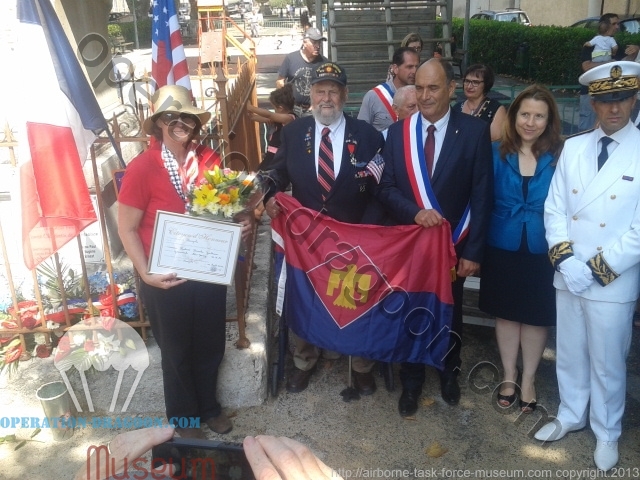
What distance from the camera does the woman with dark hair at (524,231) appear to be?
11.7ft

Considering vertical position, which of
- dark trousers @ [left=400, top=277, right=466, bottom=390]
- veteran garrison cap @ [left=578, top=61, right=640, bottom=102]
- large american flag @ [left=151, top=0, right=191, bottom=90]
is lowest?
dark trousers @ [left=400, top=277, right=466, bottom=390]

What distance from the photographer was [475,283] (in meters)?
4.90

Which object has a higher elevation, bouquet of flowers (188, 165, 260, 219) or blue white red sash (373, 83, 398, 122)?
blue white red sash (373, 83, 398, 122)

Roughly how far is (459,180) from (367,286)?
87cm

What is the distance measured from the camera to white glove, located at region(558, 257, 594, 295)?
10.5 feet

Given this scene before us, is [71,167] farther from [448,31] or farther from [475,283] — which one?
[448,31]

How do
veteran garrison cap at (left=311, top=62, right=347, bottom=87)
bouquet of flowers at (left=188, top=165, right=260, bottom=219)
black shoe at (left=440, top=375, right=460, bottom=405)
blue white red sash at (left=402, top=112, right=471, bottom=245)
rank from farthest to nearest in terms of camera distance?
black shoe at (left=440, top=375, right=460, bottom=405) < veteran garrison cap at (left=311, top=62, right=347, bottom=87) < blue white red sash at (left=402, top=112, right=471, bottom=245) < bouquet of flowers at (left=188, top=165, right=260, bottom=219)

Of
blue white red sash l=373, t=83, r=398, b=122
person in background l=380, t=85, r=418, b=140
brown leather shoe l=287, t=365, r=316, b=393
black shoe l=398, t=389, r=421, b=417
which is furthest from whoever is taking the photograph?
blue white red sash l=373, t=83, r=398, b=122

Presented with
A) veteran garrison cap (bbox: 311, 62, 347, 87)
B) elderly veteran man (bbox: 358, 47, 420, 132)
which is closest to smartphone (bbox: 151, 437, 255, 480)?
veteran garrison cap (bbox: 311, 62, 347, 87)

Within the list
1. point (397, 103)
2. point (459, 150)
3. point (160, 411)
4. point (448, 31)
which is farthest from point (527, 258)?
point (448, 31)

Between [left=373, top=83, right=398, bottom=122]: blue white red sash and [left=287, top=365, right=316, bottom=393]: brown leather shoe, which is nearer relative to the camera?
[left=287, top=365, right=316, bottom=393]: brown leather shoe

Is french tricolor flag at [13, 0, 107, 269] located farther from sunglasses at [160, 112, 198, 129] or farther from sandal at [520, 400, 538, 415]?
sandal at [520, 400, 538, 415]

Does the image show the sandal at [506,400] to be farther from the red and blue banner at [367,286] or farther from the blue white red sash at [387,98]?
the blue white red sash at [387,98]

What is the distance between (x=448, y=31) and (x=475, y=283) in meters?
7.88
